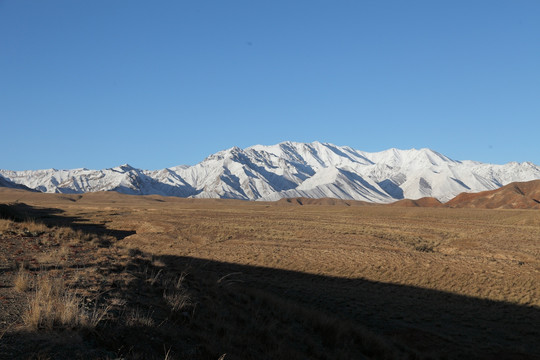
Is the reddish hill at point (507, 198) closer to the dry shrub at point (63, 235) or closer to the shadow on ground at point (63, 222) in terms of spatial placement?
the shadow on ground at point (63, 222)

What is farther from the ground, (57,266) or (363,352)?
(57,266)

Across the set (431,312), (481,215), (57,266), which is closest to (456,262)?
(431,312)

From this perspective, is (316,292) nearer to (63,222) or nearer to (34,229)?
(34,229)

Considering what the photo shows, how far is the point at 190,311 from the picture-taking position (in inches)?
370

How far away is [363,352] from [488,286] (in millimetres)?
14634

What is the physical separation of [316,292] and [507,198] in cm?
14425

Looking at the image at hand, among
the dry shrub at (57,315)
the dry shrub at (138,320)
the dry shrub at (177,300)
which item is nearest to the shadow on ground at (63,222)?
the dry shrub at (177,300)

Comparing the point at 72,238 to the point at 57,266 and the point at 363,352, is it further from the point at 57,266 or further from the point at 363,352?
the point at 363,352

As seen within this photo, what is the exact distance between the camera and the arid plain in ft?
28.2

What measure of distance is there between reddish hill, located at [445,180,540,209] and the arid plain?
346 feet

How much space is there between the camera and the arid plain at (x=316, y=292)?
28.2ft

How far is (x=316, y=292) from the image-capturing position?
808 inches

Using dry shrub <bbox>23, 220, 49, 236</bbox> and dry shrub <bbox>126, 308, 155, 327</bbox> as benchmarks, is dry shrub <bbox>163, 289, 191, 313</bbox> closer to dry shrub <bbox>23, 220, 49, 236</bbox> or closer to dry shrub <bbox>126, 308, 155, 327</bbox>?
dry shrub <bbox>126, 308, 155, 327</bbox>

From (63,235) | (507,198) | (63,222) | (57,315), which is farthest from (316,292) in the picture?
(507,198)
